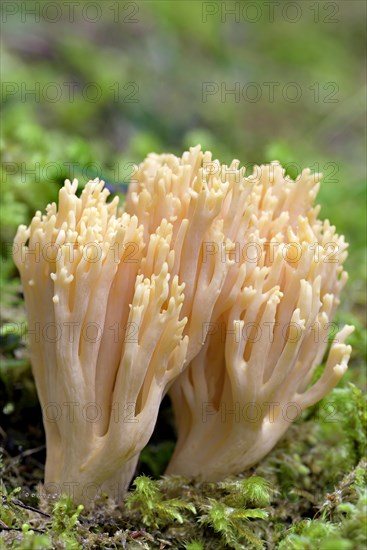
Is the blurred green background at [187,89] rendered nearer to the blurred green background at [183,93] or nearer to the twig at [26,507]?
the blurred green background at [183,93]

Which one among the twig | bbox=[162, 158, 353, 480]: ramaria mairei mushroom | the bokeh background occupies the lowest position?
the twig

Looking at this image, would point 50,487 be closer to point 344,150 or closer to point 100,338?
point 100,338

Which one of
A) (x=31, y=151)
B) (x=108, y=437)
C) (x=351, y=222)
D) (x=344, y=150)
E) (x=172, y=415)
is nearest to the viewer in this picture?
(x=108, y=437)

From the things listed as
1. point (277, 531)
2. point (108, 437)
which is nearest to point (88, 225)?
point (108, 437)

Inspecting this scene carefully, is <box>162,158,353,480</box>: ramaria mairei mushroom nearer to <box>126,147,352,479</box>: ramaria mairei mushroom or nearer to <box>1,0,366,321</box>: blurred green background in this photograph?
<box>126,147,352,479</box>: ramaria mairei mushroom

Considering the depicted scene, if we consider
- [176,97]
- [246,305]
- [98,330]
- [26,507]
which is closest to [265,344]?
[246,305]

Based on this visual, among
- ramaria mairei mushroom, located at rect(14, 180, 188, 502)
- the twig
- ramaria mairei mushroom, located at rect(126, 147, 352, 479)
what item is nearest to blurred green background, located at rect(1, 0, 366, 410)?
ramaria mairei mushroom, located at rect(126, 147, 352, 479)
